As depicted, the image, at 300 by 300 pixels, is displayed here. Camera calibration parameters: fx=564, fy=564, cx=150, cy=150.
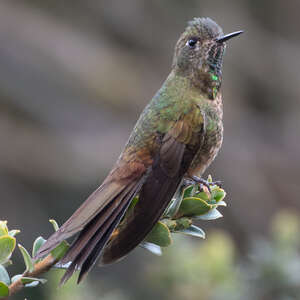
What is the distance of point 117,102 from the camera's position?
7.02 m

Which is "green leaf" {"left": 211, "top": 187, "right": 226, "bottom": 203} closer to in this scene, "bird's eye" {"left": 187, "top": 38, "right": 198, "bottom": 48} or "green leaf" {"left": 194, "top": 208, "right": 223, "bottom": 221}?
"green leaf" {"left": 194, "top": 208, "right": 223, "bottom": 221}

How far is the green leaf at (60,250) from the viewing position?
165 cm

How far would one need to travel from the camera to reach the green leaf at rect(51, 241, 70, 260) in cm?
165

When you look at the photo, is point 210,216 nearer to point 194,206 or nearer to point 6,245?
point 194,206

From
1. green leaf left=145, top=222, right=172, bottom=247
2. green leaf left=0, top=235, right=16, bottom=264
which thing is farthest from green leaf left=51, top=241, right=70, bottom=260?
green leaf left=145, top=222, right=172, bottom=247

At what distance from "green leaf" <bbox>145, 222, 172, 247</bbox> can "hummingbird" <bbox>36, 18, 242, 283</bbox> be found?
0.04m

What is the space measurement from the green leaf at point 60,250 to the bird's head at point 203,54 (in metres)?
1.61

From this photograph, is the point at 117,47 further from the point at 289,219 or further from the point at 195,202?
the point at 195,202

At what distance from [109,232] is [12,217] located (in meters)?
4.27

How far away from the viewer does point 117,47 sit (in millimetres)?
7180

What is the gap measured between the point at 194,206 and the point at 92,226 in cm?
43

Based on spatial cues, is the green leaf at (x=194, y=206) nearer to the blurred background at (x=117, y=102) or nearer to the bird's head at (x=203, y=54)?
the bird's head at (x=203, y=54)

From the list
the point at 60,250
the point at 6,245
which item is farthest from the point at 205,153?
the point at 6,245

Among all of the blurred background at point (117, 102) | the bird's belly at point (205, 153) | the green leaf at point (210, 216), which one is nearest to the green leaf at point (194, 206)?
the green leaf at point (210, 216)
